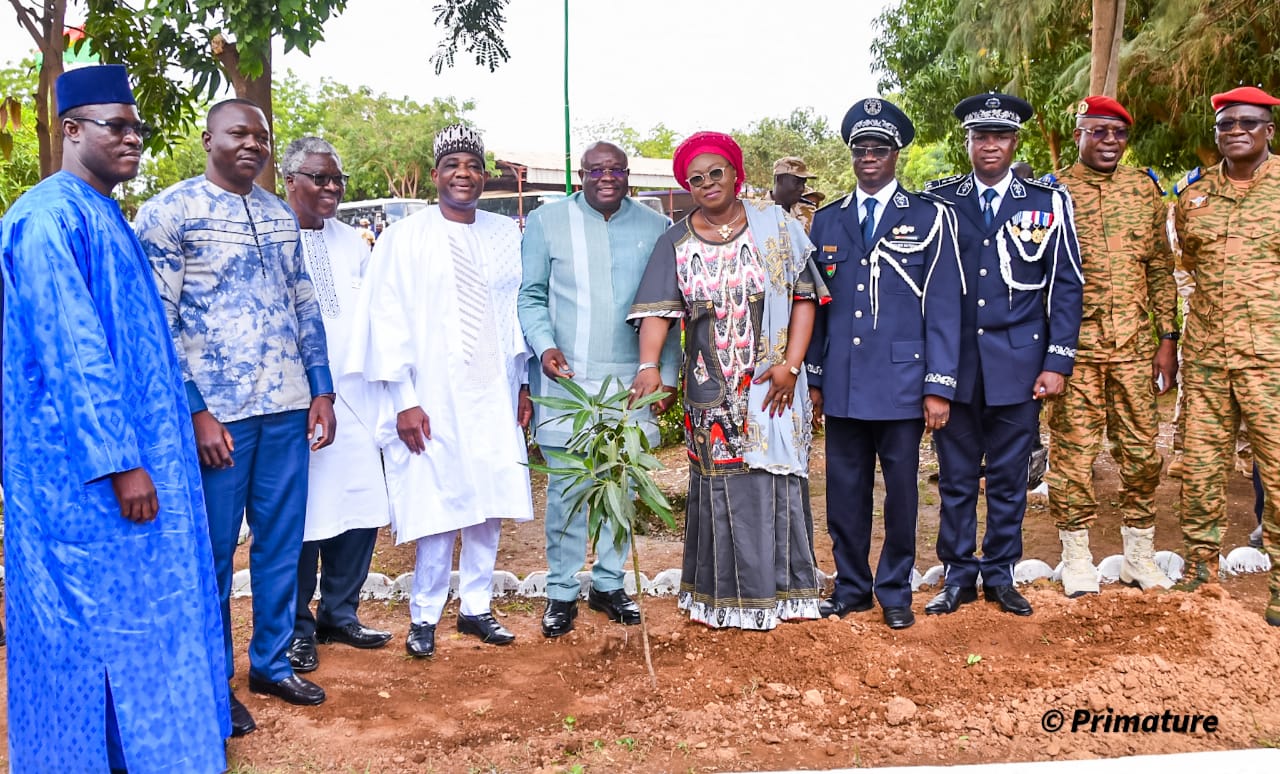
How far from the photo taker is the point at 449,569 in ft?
14.6

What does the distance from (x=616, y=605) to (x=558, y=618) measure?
282 millimetres

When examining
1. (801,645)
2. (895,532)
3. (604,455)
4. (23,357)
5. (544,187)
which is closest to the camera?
(23,357)

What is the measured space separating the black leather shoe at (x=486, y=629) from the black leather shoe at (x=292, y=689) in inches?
30.1

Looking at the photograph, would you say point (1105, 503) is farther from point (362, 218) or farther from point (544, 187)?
point (544, 187)

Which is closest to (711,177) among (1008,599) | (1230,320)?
(1008,599)

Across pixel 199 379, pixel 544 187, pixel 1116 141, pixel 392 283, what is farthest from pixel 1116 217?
pixel 544 187

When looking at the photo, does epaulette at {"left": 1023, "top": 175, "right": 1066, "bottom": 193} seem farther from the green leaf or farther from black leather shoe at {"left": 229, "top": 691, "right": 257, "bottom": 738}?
black leather shoe at {"left": 229, "top": 691, "right": 257, "bottom": 738}

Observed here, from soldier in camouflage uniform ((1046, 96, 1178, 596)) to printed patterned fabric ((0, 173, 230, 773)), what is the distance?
376 centimetres

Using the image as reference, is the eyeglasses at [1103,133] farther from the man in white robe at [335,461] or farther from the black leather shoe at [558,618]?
the man in white robe at [335,461]

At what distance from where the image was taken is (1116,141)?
14.9 ft

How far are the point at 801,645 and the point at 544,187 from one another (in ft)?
107

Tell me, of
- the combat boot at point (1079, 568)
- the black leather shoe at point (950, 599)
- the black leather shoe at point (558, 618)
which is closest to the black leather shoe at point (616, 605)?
the black leather shoe at point (558, 618)

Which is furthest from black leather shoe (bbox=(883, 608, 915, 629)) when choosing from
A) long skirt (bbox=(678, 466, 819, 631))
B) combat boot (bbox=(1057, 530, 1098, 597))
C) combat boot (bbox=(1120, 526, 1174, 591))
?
combat boot (bbox=(1120, 526, 1174, 591))

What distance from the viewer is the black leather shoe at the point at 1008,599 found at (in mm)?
4449
